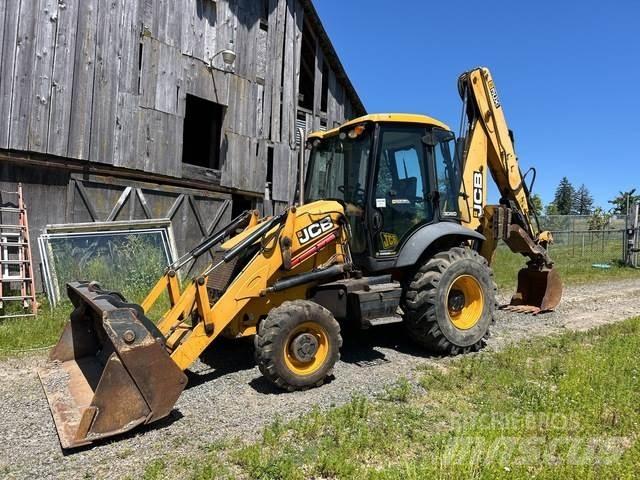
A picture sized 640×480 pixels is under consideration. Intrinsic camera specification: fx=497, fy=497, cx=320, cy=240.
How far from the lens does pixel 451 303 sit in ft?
20.0

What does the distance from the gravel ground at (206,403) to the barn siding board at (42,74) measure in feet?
15.8

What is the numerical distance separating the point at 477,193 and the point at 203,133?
10900 mm

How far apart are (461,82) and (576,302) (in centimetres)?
502

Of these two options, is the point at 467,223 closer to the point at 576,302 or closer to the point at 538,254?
the point at 538,254

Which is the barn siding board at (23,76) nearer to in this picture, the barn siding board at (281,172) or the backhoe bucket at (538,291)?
the barn siding board at (281,172)

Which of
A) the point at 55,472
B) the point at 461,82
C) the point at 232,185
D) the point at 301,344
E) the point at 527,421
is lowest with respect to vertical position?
the point at 55,472

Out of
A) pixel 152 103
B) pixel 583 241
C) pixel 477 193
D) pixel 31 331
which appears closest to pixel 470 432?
pixel 477 193

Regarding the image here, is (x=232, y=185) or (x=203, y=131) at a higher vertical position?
(x=203, y=131)

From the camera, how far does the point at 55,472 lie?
128 inches

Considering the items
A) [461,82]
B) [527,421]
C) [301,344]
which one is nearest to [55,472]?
[301,344]

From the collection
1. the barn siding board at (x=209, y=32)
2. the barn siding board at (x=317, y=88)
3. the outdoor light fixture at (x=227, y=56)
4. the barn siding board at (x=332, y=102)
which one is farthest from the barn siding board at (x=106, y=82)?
the barn siding board at (x=332, y=102)

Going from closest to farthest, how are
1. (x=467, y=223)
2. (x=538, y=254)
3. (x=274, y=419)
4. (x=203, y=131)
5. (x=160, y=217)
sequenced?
(x=274, y=419) → (x=467, y=223) → (x=538, y=254) → (x=160, y=217) → (x=203, y=131)

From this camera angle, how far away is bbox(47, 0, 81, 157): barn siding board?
922 cm

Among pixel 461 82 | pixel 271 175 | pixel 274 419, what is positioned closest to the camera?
pixel 274 419
